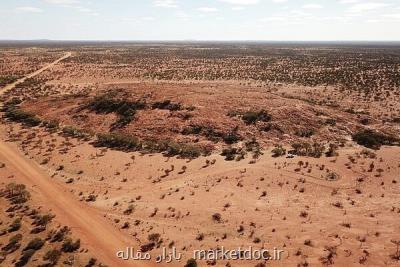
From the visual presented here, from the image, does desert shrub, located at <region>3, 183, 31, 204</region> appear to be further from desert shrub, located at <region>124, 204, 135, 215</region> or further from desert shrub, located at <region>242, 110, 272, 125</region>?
desert shrub, located at <region>242, 110, 272, 125</region>

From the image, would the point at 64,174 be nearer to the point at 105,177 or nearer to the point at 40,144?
the point at 105,177

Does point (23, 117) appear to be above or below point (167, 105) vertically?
below

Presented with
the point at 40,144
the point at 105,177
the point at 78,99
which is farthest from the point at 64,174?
the point at 78,99

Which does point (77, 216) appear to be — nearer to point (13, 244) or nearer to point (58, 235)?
point (58, 235)

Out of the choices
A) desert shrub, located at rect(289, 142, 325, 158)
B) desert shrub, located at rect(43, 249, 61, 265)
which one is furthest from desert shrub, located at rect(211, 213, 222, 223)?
desert shrub, located at rect(289, 142, 325, 158)

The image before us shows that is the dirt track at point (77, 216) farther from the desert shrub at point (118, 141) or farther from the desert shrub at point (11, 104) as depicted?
the desert shrub at point (11, 104)

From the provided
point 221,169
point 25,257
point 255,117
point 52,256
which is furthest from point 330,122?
point 25,257

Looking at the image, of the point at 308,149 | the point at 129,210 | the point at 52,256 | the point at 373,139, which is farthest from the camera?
the point at 373,139
